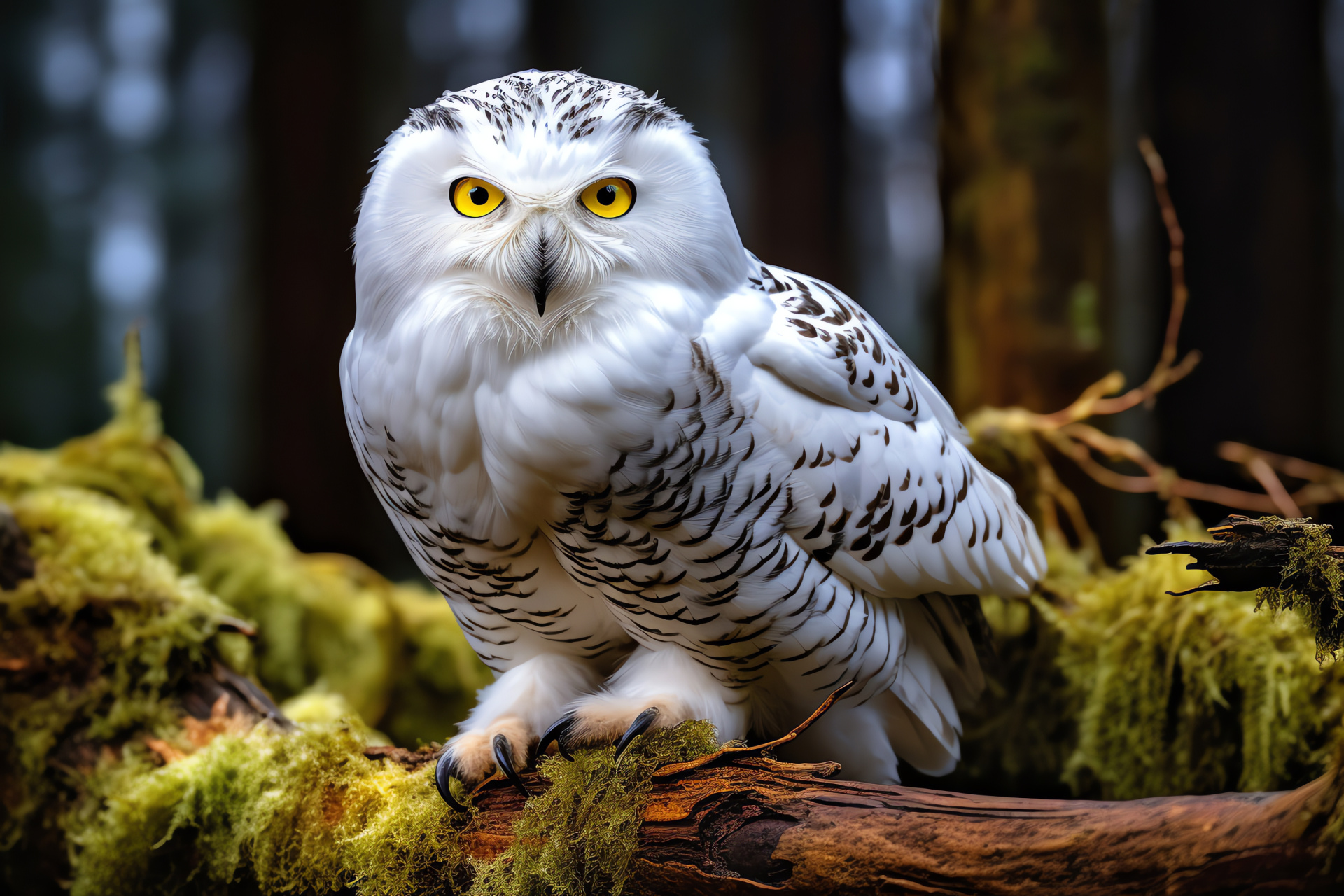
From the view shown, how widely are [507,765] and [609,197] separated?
2.62 ft

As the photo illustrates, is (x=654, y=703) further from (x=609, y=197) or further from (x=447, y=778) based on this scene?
(x=609, y=197)

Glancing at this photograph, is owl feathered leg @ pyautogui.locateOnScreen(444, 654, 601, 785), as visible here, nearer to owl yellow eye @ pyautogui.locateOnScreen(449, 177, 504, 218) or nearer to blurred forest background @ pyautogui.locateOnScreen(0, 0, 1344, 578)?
owl yellow eye @ pyautogui.locateOnScreen(449, 177, 504, 218)

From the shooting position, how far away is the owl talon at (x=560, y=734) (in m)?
1.14

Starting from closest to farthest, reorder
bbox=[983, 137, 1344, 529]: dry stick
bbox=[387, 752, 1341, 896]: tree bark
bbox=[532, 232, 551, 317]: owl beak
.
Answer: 1. bbox=[387, 752, 1341, 896]: tree bark
2. bbox=[532, 232, 551, 317]: owl beak
3. bbox=[983, 137, 1344, 529]: dry stick

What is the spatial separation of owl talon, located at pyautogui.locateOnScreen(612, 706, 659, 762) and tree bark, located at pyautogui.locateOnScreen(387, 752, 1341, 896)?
0.08m

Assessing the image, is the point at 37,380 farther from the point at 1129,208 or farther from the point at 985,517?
the point at 1129,208

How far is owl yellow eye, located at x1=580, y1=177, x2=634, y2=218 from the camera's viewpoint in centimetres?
105

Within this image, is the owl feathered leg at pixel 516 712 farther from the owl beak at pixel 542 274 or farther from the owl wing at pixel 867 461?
the owl beak at pixel 542 274

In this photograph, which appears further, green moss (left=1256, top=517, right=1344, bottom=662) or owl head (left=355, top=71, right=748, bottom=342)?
owl head (left=355, top=71, right=748, bottom=342)

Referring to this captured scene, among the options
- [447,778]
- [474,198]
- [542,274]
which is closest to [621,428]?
[542,274]

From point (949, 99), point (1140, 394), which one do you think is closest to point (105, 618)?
point (1140, 394)

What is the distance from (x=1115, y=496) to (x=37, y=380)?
5147 millimetres

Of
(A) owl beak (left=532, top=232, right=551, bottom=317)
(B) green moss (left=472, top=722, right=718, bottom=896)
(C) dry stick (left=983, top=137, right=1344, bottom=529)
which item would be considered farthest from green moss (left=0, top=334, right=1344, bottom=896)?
(A) owl beak (left=532, top=232, right=551, bottom=317)

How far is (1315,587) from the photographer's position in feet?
2.86
